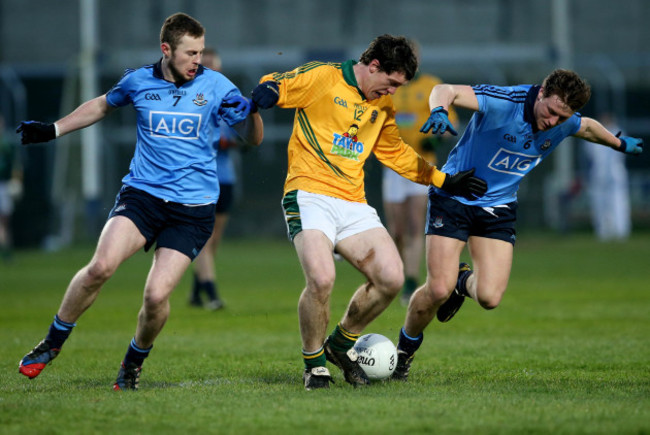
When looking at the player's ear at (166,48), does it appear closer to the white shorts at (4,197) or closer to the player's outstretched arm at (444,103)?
the player's outstretched arm at (444,103)

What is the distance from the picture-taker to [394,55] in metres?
6.29

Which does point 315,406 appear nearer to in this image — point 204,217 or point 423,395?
point 423,395

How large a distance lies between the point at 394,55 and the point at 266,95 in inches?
34.3

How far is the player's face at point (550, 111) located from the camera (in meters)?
6.50

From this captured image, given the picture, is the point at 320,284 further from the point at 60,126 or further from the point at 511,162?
the point at 60,126

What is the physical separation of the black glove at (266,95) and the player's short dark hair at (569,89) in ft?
5.96

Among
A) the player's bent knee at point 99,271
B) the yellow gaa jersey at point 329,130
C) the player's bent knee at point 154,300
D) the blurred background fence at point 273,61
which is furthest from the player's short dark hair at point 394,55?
the blurred background fence at point 273,61

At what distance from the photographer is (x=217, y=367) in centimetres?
725

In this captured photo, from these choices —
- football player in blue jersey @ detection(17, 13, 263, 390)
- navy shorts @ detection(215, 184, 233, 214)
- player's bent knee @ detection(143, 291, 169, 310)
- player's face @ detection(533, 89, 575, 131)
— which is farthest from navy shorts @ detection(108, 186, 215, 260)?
navy shorts @ detection(215, 184, 233, 214)

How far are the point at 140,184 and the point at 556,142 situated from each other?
2.89m

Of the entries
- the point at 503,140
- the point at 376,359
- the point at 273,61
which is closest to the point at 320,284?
the point at 376,359

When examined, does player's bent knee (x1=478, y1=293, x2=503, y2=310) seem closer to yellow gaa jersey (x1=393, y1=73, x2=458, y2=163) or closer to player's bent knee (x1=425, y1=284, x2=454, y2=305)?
player's bent knee (x1=425, y1=284, x2=454, y2=305)

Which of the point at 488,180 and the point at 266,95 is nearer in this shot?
the point at 266,95

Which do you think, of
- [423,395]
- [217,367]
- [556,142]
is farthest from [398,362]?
[556,142]
